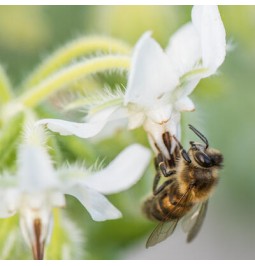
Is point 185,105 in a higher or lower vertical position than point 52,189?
higher

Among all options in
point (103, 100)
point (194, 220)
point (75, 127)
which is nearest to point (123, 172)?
Result: point (75, 127)

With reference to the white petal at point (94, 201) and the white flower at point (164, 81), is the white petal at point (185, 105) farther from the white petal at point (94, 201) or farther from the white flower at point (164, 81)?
the white petal at point (94, 201)

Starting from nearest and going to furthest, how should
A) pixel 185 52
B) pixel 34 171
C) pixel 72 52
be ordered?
pixel 34 171 < pixel 185 52 < pixel 72 52

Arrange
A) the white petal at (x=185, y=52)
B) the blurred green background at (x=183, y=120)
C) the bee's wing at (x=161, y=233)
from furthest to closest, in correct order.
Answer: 1. the blurred green background at (x=183, y=120)
2. the bee's wing at (x=161, y=233)
3. the white petal at (x=185, y=52)

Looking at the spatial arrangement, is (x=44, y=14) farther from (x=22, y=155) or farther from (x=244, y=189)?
(x=22, y=155)

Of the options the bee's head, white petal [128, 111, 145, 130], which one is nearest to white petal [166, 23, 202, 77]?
white petal [128, 111, 145, 130]

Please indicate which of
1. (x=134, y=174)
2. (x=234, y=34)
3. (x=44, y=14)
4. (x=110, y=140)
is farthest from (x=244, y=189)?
(x=134, y=174)

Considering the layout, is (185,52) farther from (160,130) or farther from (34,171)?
(34,171)

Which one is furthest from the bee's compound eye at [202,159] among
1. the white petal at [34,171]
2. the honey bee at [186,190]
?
the white petal at [34,171]
